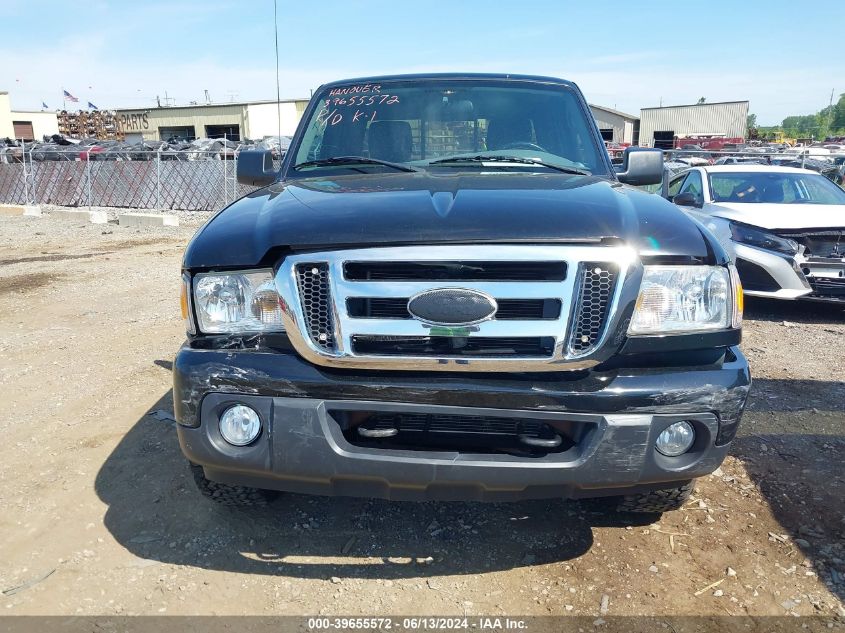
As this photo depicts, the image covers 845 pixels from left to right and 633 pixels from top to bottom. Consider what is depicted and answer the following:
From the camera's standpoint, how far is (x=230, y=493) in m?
2.87

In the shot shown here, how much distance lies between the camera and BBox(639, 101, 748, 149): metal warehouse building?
180 feet

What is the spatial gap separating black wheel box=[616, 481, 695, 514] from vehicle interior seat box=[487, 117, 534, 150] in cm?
185

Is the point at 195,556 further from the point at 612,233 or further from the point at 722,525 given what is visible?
the point at 722,525

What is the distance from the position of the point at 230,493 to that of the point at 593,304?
67.0 inches

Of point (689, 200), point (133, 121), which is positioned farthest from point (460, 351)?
point (133, 121)

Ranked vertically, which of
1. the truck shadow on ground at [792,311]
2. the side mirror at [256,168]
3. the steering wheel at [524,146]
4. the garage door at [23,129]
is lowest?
the truck shadow on ground at [792,311]

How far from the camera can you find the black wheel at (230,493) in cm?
284

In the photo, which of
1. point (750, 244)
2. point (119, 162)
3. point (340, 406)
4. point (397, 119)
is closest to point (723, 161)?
point (750, 244)

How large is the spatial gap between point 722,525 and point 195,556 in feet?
7.39

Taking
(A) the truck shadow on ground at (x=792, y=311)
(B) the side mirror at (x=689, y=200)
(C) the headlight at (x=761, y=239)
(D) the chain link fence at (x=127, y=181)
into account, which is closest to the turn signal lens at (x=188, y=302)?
(C) the headlight at (x=761, y=239)

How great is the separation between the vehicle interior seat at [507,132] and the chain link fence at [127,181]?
15.7 meters

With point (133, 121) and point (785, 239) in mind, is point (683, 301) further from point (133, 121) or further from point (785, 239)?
point (133, 121)

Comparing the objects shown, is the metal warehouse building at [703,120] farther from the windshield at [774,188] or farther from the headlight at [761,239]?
the headlight at [761,239]

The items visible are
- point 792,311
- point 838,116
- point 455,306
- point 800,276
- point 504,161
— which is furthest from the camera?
point 838,116
